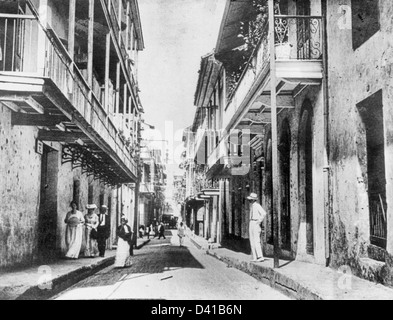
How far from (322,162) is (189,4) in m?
4.24

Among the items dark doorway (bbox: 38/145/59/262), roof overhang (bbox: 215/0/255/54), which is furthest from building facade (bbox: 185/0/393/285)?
dark doorway (bbox: 38/145/59/262)

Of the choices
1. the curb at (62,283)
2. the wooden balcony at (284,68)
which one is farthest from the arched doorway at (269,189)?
the curb at (62,283)

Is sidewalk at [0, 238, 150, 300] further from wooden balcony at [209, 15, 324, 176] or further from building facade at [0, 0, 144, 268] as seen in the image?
wooden balcony at [209, 15, 324, 176]

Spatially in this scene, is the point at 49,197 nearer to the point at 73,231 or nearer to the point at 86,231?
the point at 73,231

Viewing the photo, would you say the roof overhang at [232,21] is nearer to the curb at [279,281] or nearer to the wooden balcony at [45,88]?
the wooden balcony at [45,88]

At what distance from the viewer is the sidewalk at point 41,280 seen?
7047 mm

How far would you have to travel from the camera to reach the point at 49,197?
13.3 metres

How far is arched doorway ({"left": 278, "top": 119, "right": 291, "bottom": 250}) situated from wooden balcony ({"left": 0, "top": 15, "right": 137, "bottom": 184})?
459 cm

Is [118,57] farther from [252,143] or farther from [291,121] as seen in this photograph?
[291,121]

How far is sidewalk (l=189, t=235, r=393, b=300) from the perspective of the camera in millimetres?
6312

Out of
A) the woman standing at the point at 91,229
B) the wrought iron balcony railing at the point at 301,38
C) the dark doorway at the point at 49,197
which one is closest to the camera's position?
the wrought iron balcony railing at the point at 301,38

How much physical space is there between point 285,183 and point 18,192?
6.63 m

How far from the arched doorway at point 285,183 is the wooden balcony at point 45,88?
15.1 ft
